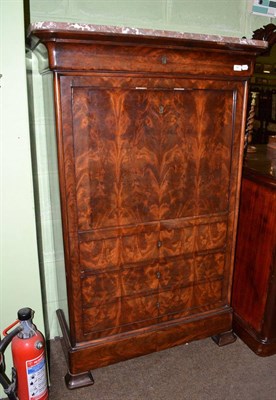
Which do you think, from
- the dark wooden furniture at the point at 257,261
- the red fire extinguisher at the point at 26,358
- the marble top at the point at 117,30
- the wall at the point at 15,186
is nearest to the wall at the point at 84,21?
the wall at the point at 15,186

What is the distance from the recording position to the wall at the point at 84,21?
5.75 ft

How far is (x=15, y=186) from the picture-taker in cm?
145

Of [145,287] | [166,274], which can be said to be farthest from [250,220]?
[145,287]

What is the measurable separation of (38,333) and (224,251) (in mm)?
1043

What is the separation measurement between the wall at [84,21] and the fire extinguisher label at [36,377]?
0.37 meters

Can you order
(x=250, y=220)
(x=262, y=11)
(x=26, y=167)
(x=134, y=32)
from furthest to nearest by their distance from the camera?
(x=262, y=11)
(x=250, y=220)
(x=26, y=167)
(x=134, y=32)

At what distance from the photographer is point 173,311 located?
1.88 metres

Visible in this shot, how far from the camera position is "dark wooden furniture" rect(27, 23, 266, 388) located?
4.59ft

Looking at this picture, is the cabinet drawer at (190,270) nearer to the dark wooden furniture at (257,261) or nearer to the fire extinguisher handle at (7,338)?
the dark wooden furniture at (257,261)

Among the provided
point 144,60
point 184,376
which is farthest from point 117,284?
point 144,60

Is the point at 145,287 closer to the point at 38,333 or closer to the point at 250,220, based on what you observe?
the point at 38,333

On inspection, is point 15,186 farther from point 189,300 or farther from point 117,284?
point 189,300

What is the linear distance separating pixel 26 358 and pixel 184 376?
2.77 ft

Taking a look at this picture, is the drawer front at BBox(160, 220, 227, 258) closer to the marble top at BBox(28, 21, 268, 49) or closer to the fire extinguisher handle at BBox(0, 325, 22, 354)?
the fire extinguisher handle at BBox(0, 325, 22, 354)
